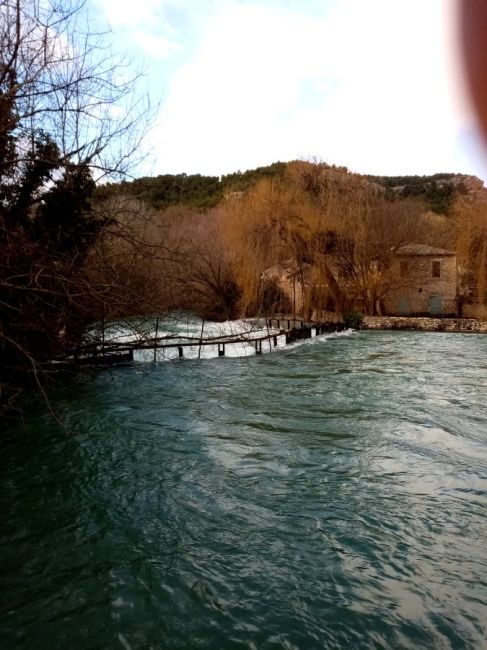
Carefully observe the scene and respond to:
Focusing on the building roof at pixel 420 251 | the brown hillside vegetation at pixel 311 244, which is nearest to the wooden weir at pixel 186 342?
the brown hillside vegetation at pixel 311 244

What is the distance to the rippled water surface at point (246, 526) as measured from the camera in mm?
3680

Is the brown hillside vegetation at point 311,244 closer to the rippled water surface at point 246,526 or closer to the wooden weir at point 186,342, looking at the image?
the wooden weir at point 186,342

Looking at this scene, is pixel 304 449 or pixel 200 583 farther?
pixel 304 449

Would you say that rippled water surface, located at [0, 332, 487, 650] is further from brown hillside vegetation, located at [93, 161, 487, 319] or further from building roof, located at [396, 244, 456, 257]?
building roof, located at [396, 244, 456, 257]

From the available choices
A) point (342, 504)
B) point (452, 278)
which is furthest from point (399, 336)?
point (342, 504)

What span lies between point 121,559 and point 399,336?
2224cm

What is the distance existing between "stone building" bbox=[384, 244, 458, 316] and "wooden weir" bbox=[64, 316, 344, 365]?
31.8 ft

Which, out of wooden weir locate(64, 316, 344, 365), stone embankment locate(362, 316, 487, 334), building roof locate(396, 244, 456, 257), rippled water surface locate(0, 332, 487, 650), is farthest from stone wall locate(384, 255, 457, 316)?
rippled water surface locate(0, 332, 487, 650)

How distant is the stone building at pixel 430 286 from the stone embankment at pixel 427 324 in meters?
5.93

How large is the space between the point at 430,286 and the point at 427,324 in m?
8.04

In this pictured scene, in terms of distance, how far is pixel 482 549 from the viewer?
4656 mm

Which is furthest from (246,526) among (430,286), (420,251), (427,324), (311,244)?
(430,286)

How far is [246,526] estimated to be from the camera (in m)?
5.13

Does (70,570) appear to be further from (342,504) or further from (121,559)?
(342,504)
